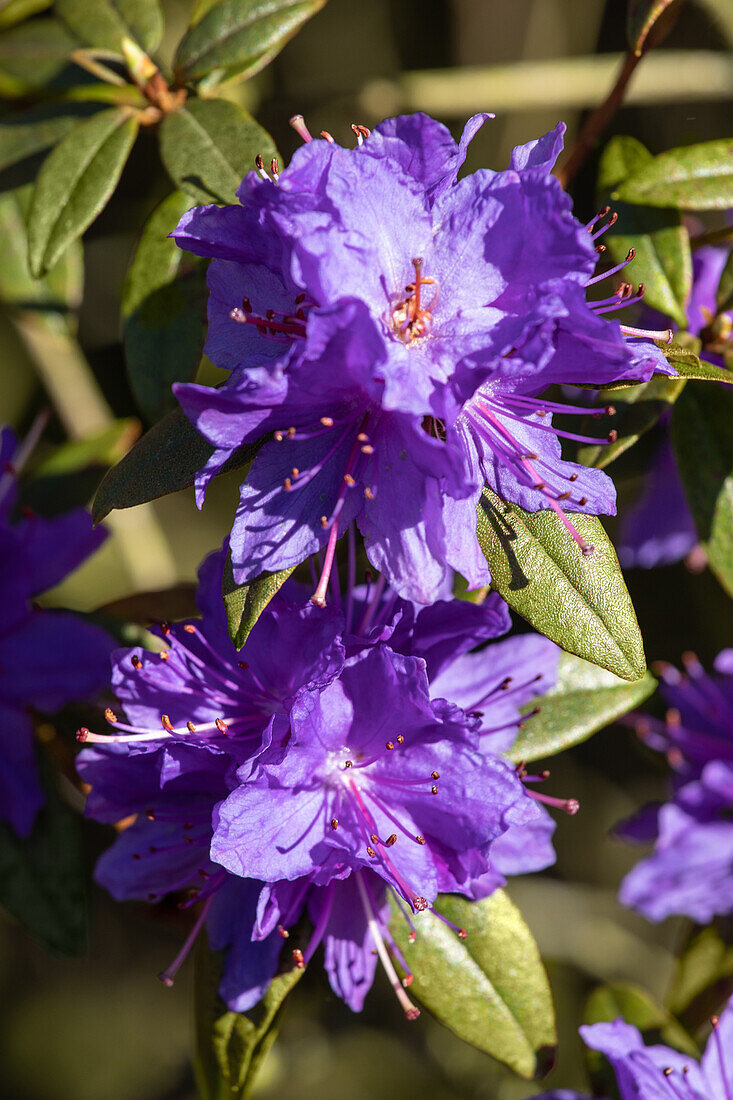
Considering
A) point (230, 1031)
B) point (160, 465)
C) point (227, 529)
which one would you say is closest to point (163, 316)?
point (160, 465)

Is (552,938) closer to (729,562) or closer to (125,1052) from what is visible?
(125,1052)

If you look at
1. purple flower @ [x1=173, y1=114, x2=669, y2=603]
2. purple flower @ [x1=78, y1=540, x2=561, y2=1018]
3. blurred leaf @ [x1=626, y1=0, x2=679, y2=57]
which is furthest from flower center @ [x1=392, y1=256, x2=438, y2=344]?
blurred leaf @ [x1=626, y1=0, x2=679, y2=57]

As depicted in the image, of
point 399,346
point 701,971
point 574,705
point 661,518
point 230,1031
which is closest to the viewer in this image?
point 399,346

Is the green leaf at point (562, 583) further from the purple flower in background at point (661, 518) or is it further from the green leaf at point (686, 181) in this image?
the purple flower in background at point (661, 518)

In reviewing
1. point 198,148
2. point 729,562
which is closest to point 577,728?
point 729,562

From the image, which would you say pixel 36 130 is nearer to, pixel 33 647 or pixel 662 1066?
pixel 33 647

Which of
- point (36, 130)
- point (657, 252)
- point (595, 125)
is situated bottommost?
point (657, 252)

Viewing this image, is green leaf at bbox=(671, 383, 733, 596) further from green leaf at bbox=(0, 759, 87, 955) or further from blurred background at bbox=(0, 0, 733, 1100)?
green leaf at bbox=(0, 759, 87, 955)
